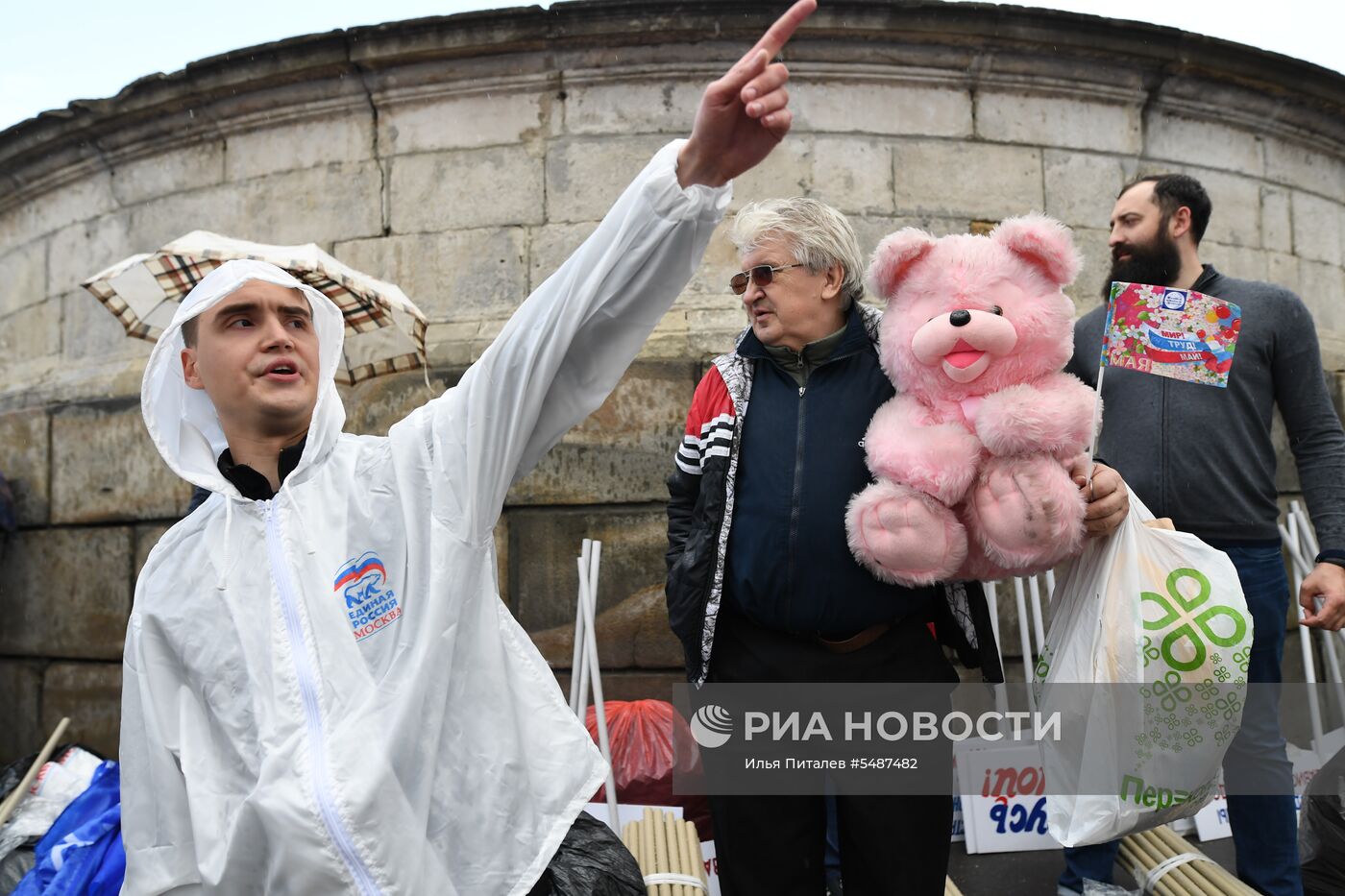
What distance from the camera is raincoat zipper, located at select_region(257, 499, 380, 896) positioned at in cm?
159

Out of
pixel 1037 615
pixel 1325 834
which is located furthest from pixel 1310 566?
pixel 1325 834

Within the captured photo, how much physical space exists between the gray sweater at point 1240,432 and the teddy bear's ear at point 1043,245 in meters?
0.96

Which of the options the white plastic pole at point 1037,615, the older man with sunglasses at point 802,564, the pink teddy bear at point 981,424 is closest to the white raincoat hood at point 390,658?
the older man with sunglasses at point 802,564

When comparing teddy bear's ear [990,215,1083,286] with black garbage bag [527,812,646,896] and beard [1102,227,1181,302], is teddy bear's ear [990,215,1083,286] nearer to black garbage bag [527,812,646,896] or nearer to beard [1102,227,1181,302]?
beard [1102,227,1181,302]

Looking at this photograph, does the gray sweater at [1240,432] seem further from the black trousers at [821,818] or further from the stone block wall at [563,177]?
the stone block wall at [563,177]

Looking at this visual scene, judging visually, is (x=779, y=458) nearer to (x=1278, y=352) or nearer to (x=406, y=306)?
(x=1278, y=352)

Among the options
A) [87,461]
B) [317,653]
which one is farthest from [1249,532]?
[87,461]

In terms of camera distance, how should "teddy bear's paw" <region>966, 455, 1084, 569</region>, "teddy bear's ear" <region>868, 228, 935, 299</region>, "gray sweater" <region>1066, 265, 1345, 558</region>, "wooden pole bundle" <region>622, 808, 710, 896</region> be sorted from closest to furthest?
"teddy bear's paw" <region>966, 455, 1084, 569</region>
"teddy bear's ear" <region>868, 228, 935, 299</region>
"gray sweater" <region>1066, 265, 1345, 558</region>
"wooden pole bundle" <region>622, 808, 710, 896</region>

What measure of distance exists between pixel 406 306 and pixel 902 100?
9.71ft

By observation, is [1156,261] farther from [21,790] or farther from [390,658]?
[21,790]

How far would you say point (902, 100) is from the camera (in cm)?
553

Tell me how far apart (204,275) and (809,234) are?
10.3 feet

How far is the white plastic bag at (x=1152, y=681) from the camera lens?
2.37 metres

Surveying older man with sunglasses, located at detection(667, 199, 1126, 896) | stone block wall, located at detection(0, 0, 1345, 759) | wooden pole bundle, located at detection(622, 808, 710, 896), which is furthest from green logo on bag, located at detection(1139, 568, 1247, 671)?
Result: stone block wall, located at detection(0, 0, 1345, 759)
